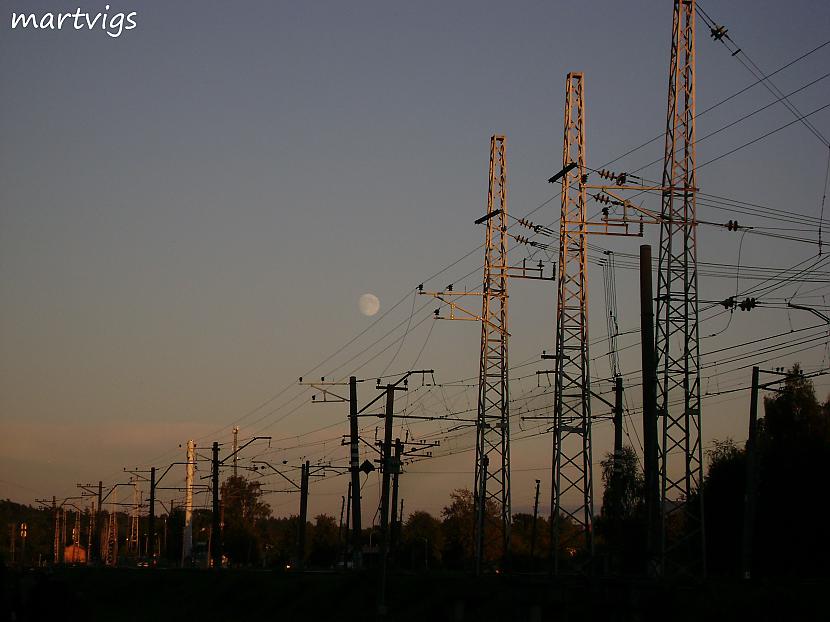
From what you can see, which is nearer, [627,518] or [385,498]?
[385,498]

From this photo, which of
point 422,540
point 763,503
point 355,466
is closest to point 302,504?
point 355,466

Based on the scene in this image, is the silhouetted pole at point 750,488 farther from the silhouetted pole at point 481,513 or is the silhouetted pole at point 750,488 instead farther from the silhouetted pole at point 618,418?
the silhouetted pole at point 481,513

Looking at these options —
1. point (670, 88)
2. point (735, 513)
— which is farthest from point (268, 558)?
point (670, 88)

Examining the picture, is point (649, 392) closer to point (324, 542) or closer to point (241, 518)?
point (324, 542)

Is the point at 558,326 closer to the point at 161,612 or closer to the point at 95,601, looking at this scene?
the point at 161,612

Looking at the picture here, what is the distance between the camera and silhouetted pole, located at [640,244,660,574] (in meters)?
33.6

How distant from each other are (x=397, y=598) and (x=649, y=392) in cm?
2083

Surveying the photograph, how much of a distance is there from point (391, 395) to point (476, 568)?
9.44m

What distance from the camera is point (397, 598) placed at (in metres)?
50.2

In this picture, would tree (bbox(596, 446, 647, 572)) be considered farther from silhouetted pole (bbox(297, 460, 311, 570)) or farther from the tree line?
silhouetted pole (bbox(297, 460, 311, 570))

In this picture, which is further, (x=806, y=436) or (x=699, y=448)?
(x=806, y=436)

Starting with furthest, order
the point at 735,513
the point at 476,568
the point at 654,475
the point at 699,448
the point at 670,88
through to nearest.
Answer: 1. the point at 735,513
2. the point at 476,568
3. the point at 670,88
4. the point at 699,448
5. the point at 654,475

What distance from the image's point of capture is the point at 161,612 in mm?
65688

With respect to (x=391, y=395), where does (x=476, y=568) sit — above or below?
below
